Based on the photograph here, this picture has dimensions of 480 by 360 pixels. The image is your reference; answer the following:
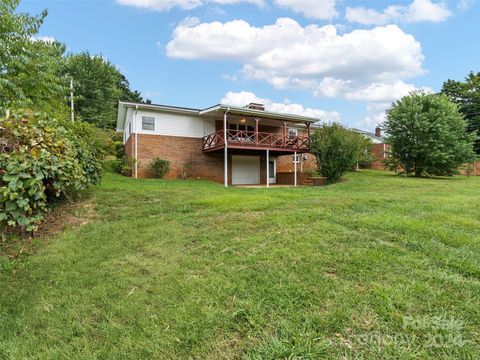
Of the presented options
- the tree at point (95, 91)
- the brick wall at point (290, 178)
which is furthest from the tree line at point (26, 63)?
the tree at point (95, 91)

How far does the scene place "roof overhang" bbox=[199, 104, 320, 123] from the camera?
1634cm

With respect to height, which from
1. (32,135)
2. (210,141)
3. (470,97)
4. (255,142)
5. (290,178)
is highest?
(470,97)

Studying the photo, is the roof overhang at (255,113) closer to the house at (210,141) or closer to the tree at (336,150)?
the house at (210,141)

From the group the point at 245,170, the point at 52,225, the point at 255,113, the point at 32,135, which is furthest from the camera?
the point at 245,170

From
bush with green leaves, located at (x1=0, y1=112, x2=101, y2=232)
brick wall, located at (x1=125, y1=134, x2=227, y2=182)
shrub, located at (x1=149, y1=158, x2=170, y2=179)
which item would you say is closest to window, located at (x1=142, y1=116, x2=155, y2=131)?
brick wall, located at (x1=125, y1=134, x2=227, y2=182)

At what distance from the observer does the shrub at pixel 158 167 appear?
1695 cm

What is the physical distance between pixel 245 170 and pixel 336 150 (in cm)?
658

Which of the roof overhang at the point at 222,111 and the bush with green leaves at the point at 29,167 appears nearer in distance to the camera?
the bush with green leaves at the point at 29,167

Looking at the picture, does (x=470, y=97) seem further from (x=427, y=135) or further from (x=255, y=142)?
(x=255, y=142)

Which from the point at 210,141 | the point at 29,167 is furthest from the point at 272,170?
the point at 29,167

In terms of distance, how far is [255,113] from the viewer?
16.9 metres

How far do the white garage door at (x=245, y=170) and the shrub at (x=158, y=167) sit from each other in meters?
4.63

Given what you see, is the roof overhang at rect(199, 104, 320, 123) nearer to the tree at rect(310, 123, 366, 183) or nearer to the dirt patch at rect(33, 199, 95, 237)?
the tree at rect(310, 123, 366, 183)

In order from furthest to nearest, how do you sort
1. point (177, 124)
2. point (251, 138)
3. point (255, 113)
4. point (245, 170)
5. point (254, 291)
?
point (245, 170), point (251, 138), point (177, 124), point (255, 113), point (254, 291)
